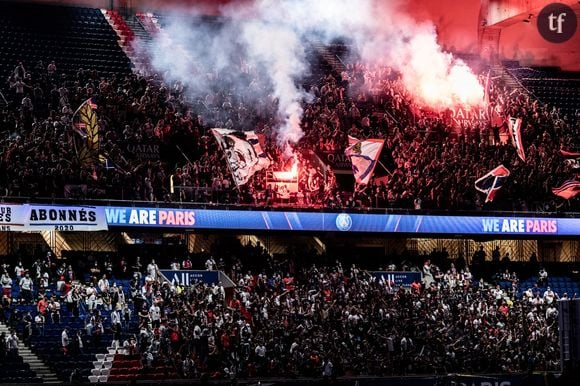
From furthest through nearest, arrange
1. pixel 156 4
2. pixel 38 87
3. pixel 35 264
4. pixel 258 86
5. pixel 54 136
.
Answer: pixel 156 4 < pixel 258 86 < pixel 38 87 < pixel 54 136 < pixel 35 264

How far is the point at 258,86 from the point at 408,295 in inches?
490

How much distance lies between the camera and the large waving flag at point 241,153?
136 ft

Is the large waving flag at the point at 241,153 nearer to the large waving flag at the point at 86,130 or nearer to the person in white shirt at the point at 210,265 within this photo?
the person in white shirt at the point at 210,265

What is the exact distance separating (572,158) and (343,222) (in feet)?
37.6

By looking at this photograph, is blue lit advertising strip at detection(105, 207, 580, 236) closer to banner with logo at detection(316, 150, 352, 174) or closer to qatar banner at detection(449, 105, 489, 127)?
banner with logo at detection(316, 150, 352, 174)

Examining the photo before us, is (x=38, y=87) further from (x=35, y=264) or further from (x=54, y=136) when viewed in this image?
(x=35, y=264)

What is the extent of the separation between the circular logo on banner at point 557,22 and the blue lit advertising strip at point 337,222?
28.1ft

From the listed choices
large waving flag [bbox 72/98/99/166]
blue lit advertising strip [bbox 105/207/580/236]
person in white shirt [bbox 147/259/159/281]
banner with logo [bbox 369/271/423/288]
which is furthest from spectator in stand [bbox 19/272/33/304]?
banner with logo [bbox 369/271/423/288]

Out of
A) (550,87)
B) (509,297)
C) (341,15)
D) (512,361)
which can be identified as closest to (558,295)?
(509,297)

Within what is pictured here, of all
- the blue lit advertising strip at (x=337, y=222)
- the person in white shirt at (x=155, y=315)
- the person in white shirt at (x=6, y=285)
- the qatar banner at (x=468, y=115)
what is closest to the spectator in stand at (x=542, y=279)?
the blue lit advertising strip at (x=337, y=222)

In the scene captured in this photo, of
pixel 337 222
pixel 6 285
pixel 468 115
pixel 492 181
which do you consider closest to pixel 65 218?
pixel 6 285

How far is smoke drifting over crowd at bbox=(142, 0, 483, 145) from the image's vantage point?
4728 cm

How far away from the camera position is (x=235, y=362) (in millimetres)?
33500

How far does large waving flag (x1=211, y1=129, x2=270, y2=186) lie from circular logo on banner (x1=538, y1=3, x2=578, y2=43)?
49.9 ft
